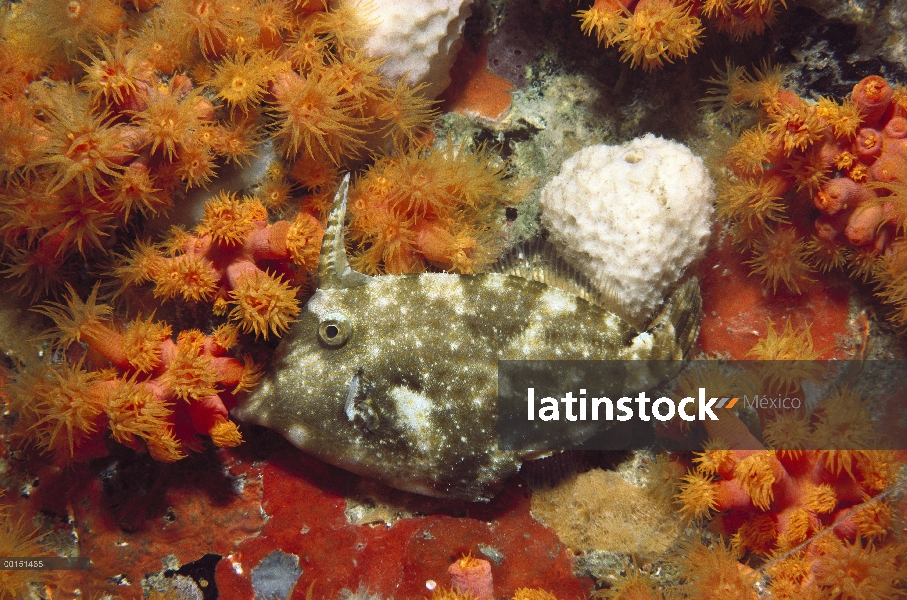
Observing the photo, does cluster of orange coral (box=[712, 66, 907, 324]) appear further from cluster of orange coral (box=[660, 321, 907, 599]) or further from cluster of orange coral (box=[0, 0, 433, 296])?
cluster of orange coral (box=[0, 0, 433, 296])

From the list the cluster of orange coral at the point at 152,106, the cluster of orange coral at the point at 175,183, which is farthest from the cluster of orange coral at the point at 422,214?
the cluster of orange coral at the point at 152,106

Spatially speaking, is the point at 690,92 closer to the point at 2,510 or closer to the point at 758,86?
the point at 758,86

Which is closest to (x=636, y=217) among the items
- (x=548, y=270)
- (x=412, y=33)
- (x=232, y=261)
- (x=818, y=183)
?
(x=548, y=270)

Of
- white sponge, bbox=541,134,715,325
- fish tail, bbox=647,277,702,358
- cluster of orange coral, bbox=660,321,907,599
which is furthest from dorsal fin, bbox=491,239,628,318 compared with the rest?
cluster of orange coral, bbox=660,321,907,599

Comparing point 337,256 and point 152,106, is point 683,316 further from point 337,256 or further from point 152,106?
point 152,106

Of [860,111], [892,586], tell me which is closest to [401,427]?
[892,586]
